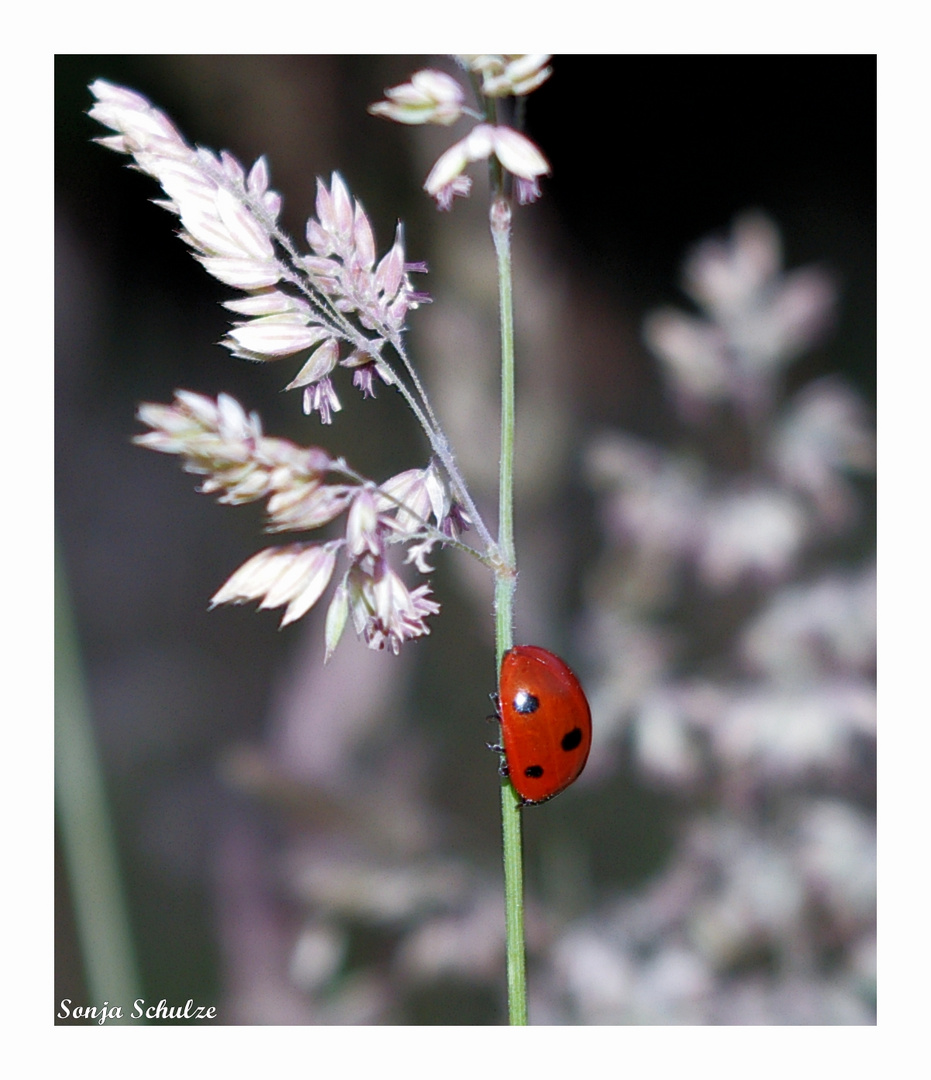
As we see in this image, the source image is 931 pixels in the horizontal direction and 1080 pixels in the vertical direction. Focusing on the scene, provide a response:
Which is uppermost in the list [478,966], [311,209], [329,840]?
[311,209]

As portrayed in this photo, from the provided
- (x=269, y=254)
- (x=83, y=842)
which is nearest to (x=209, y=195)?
(x=269, y=254)

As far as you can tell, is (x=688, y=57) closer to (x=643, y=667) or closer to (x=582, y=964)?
(x=643, y=667)

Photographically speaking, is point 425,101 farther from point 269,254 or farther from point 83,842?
point 83,842

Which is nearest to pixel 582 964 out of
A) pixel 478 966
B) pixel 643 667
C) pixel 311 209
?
pixel 478 966

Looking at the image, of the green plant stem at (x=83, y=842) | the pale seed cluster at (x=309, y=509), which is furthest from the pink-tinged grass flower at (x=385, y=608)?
the green plant stem at (x=83, y=842)

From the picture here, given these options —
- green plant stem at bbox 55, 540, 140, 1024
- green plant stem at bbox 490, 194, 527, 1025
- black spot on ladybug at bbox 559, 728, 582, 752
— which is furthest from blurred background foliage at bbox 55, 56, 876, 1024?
green plant stem at bbox 490, 194, 527, 1025

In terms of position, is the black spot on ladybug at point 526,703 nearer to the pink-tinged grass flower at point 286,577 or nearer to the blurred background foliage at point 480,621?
the pink-tinged grass flower at point 286,577

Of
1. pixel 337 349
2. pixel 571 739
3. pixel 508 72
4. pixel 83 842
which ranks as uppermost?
pixel 508 72
